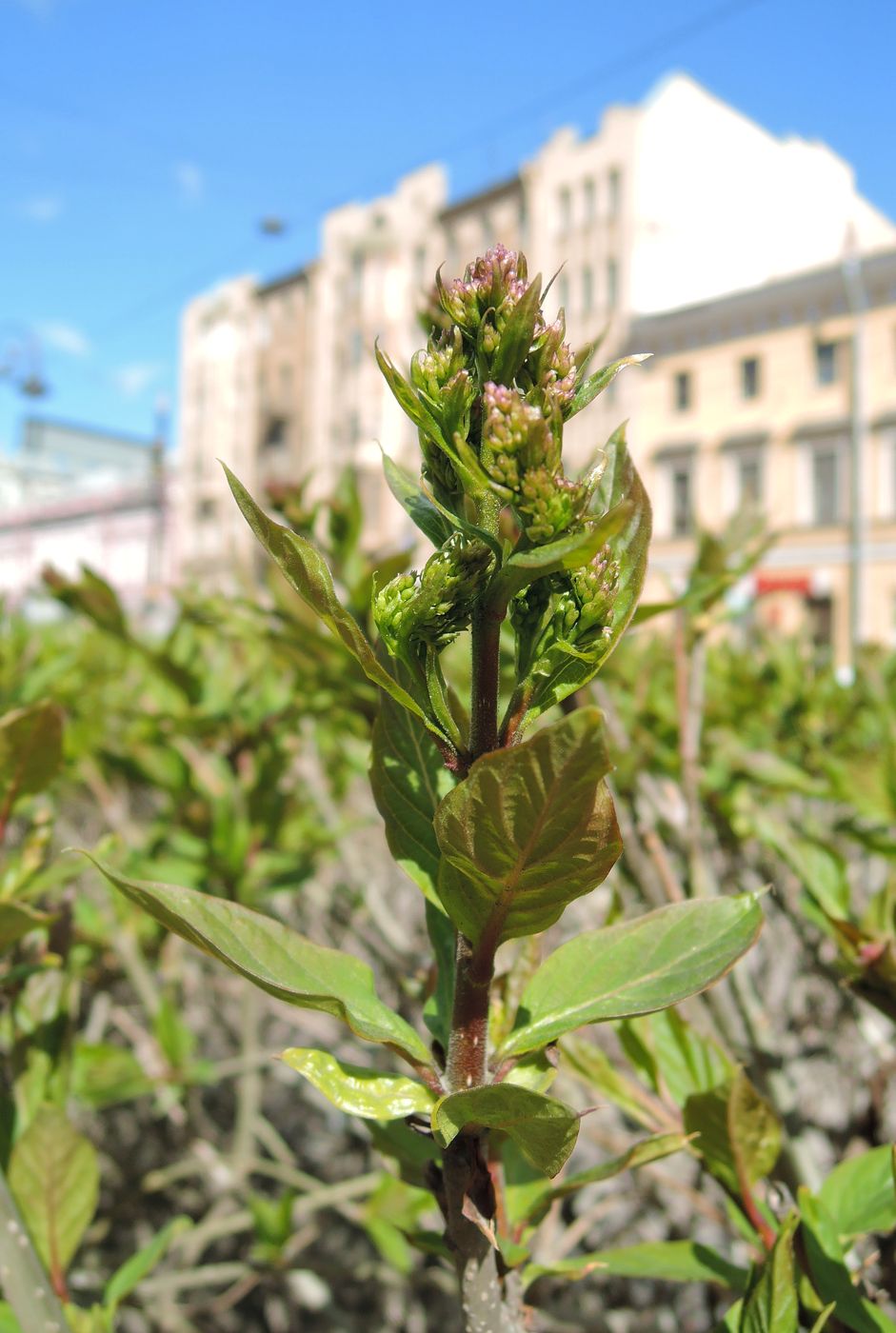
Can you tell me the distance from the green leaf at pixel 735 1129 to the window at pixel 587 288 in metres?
30.7

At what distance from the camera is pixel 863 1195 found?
0.91 m

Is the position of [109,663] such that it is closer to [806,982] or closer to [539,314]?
[806,982]

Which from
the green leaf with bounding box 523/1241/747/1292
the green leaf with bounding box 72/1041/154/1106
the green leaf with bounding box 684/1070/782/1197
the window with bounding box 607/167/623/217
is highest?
the window with bounding box 607/167/623/217

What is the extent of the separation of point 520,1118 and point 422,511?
0.35 meters

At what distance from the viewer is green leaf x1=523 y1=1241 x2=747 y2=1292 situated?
34.0 inches

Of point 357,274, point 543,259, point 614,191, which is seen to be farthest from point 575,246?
point 357,274

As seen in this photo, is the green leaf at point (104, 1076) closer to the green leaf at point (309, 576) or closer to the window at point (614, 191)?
the green leaf at point (309, 576)

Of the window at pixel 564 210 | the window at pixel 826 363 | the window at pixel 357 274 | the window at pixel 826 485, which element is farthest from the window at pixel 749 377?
the window at pixel 357 274

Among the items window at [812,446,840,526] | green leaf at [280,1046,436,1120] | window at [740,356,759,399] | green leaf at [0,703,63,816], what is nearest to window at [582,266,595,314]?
window at [740,356,759,399]

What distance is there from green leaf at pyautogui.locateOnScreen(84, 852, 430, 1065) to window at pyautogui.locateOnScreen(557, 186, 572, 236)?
107 feet

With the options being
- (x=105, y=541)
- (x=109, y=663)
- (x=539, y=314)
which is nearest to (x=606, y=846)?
(x=539, y=314)

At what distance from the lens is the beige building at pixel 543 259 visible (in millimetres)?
28703

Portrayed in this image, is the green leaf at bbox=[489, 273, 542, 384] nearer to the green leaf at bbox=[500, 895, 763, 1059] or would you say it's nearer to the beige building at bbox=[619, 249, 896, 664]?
the green leaf at bbox=[500, 895, 763, 1059]

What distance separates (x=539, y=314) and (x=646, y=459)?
27655 millimetres
